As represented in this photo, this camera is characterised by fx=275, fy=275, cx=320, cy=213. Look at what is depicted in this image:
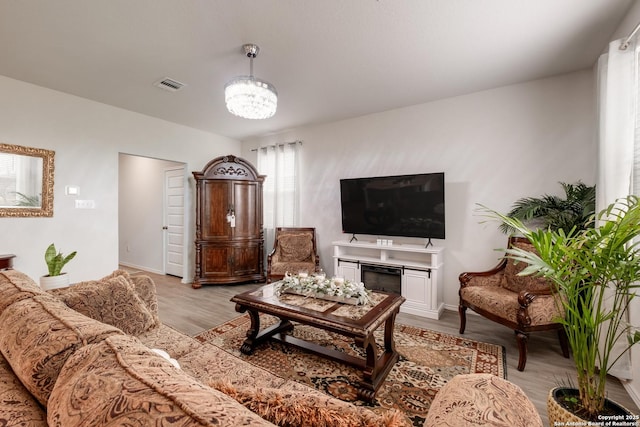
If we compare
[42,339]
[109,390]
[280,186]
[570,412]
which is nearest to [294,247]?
[280,186]

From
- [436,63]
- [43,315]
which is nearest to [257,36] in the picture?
[436,63]

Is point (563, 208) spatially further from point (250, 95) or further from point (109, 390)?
point (109, 390)

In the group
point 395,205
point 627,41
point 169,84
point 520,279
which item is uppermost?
point 169,84

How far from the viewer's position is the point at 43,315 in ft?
2.99

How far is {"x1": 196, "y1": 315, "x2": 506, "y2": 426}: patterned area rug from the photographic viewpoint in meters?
1.91

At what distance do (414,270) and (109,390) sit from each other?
10.8 ft

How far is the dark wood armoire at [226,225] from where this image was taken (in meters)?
4.57

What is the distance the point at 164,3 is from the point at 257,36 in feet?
2.23

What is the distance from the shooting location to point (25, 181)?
319cm

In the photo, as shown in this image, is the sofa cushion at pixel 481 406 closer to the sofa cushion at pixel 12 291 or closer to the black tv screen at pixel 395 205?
the sofa cushion at pixel 12 291

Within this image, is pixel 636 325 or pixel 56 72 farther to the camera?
pixel 56 72

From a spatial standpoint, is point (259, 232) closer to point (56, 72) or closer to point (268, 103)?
point (268, 103)

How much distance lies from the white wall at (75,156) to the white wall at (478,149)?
10.1ft

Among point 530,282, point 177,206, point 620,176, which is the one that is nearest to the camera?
point 620,176
